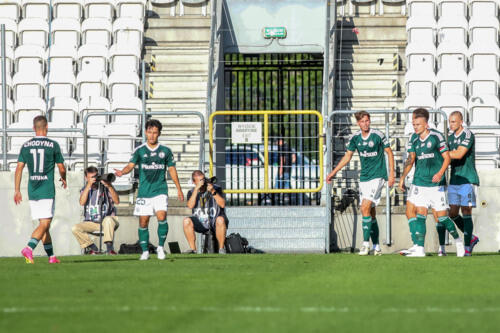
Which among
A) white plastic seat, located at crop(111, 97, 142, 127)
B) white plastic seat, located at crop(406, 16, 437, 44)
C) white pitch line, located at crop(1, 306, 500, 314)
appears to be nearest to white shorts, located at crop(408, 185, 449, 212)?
white pitch line, located at crop(1, 306, 500, 314)

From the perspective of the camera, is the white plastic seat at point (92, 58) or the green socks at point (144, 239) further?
the white plastic seat at point (92, 58)

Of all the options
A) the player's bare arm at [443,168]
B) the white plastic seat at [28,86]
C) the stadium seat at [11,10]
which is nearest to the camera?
the player's bare arm at [443,168]

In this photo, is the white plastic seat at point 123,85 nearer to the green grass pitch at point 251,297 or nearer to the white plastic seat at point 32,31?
the white plastic seat at point 32,31

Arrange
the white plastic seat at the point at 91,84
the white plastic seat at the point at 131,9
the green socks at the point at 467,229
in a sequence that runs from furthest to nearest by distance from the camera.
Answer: the white plastic seat at the point at 131,9 → the white plastic seat at the point at 91,84 → the green socks at the point at 467,229

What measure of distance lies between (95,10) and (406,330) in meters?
17.8

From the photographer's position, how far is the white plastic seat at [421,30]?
2164 cm

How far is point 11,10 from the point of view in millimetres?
23391

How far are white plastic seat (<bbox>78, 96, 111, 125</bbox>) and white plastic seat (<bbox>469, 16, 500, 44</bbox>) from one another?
25.5ft

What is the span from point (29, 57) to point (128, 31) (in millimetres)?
2202

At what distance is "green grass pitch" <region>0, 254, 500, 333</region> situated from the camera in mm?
6648

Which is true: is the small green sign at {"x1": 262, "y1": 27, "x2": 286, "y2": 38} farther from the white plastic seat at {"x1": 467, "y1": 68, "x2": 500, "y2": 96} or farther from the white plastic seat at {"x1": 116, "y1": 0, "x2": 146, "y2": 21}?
the white plastic seat at {"x1": 467, "y1": 68, "x2": 500, "y2": 96}

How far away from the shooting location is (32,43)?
22.6 meters

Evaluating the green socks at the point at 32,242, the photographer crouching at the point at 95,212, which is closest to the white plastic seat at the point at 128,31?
the photographer crouching at the point at 95,212

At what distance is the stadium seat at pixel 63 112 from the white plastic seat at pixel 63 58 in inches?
42.0
